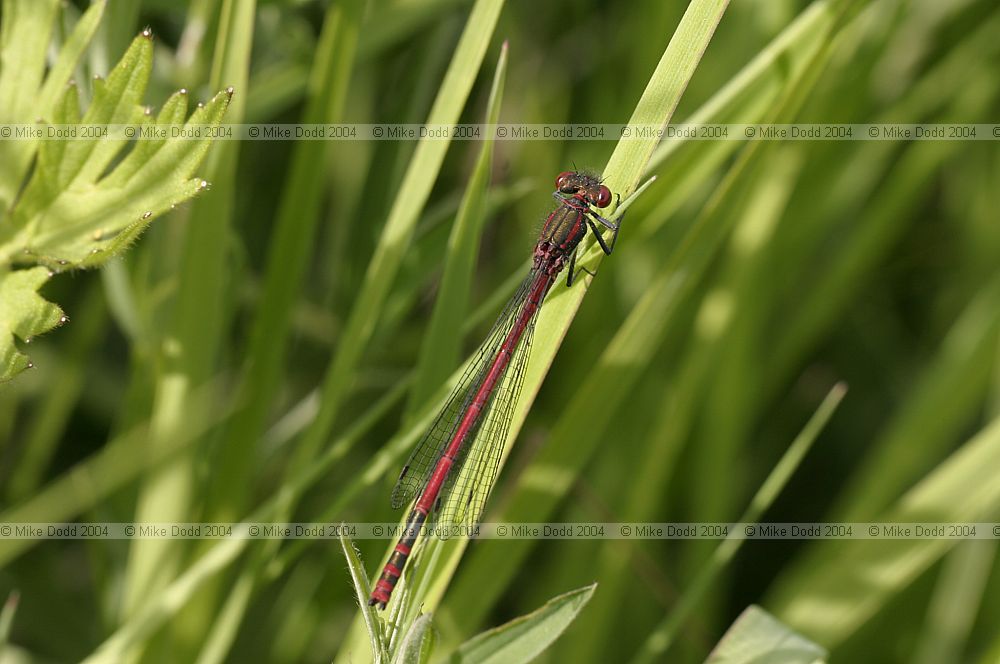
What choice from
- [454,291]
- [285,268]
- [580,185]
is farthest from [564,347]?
[454,291]

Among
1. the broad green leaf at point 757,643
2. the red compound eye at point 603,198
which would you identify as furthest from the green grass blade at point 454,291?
the broad green leaf at point 757,643

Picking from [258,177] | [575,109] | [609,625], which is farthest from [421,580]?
[575,109]

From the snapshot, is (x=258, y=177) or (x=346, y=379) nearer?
(x=346, y=379)

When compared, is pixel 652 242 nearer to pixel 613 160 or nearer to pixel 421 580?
pixel 613 160

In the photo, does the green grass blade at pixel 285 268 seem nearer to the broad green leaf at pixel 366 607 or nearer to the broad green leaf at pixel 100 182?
the broad green leaf at pixel 100 182

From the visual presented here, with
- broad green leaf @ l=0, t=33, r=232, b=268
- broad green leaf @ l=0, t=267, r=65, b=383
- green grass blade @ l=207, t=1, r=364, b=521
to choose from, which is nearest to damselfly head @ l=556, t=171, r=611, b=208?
green grass blade @ l=207, t=1, r=364, b=521

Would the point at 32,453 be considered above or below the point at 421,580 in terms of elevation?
above

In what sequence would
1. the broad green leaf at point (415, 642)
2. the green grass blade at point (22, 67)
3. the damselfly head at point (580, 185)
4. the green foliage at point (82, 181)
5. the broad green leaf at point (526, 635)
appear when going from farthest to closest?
the damselfly head at point (580, 185) → the green grass blade at point (22, 67) → the green foliage at point (82, 181) → the broad green leaf at point (526, 635) → the broad green leaf at point (415, 642)
